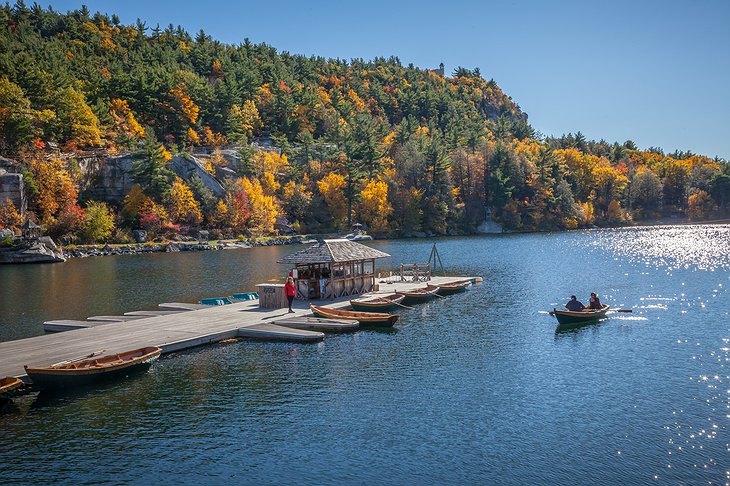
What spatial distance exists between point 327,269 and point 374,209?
287 ft

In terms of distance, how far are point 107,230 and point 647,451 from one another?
94.1 metres

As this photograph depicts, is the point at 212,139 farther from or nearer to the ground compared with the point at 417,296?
farther from the ground

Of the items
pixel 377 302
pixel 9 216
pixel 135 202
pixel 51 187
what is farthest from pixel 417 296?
pixel 51 187

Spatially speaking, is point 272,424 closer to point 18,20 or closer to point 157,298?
point 157,298

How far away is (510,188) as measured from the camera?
14512 centimetres

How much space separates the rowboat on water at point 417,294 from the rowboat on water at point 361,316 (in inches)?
336

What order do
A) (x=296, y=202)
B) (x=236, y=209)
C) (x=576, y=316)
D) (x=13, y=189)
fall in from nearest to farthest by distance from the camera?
(x=576, y=316)
(x=13, y=189)
(x=236, y=209)
(x=296, y=202)

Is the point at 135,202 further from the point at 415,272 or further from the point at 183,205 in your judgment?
the point at 415,272

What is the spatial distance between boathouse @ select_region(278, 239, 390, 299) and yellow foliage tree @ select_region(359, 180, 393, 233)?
277ft

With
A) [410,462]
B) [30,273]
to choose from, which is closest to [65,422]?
[410,462]

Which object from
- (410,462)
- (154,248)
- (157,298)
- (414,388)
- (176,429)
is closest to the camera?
(410,462)

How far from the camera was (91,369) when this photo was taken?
24.4 metres

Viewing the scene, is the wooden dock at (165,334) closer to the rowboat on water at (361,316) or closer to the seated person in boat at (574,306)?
the rowboat on water at (361,316)

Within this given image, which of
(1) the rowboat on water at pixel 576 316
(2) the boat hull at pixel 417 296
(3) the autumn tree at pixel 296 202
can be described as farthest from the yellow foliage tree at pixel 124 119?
(1) the rowboat on water at pixel 576 316
